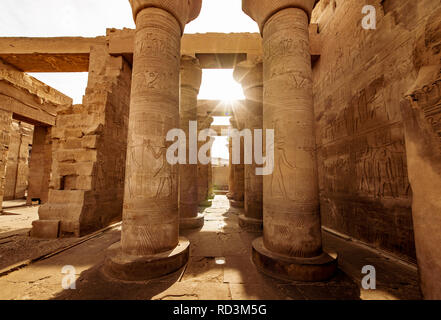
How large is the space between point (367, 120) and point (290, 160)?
8.59 ft

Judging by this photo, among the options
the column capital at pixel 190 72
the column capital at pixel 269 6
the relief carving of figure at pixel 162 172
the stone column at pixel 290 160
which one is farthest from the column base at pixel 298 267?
the column capital at pixel 190 72

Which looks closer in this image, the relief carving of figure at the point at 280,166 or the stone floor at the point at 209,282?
the stone floor at the point at 209,282

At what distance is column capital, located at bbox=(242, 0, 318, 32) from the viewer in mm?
3190

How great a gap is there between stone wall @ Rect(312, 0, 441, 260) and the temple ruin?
0.10ft

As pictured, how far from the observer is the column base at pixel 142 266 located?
8.27 feet

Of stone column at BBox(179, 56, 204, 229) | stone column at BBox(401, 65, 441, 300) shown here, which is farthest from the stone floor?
stone column at BBox(179, 56, 204, 229)

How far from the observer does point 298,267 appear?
2.55m

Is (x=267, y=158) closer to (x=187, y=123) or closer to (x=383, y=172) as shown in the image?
(x=383, y=172)

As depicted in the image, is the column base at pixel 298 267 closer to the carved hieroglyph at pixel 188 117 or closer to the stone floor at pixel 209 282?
the stone floor at pixel 209 282

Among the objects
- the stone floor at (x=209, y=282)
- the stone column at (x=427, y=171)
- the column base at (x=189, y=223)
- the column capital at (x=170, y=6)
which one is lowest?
the stone floor at (x=209, y=282)

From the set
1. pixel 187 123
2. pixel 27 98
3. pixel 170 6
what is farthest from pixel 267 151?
pixel 27 98

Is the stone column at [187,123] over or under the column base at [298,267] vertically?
over

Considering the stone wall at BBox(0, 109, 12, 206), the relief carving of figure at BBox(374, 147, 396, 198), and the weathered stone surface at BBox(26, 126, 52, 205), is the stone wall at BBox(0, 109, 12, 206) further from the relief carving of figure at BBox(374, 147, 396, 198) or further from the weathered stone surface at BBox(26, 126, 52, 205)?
the relief carving of figure at BBox(374, 147, 396, 198)
